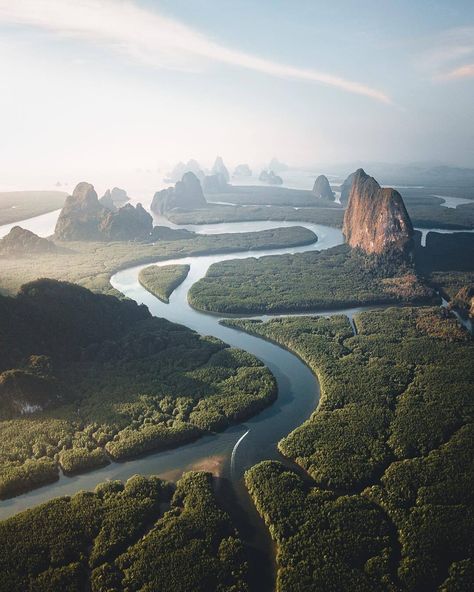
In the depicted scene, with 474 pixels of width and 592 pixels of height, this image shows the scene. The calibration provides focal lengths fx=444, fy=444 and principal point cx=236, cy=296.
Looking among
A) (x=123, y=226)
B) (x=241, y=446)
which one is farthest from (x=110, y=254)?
(x=241, y=446)

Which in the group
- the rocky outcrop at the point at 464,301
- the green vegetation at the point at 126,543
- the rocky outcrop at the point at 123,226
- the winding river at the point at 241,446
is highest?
the rocky outcrop at the point at 123,226

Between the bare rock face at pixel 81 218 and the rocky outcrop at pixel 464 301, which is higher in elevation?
the bare rock face at pixel 81 218

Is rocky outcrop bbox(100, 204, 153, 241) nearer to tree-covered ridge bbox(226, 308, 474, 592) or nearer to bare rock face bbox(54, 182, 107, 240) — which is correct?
bare rock face bbox(54, 182, 107, 240)

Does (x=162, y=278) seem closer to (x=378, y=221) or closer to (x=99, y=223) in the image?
(x=378, y=221)

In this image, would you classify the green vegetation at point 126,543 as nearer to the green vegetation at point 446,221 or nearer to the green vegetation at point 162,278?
the green vegetation at point 162,278

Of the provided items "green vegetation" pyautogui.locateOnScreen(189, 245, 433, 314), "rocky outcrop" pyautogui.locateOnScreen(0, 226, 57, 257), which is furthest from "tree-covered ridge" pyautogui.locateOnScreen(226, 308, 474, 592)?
"rocky outcrop" pyautogui.locateOnScreen(0, 226, 57, 257)

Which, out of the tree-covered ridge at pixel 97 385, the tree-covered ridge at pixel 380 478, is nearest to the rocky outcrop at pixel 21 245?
the tree-covered ridge at pixel 97 385

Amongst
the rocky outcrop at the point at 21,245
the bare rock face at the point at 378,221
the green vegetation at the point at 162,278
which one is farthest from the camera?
the rocky outcrop at the point at 21,245
